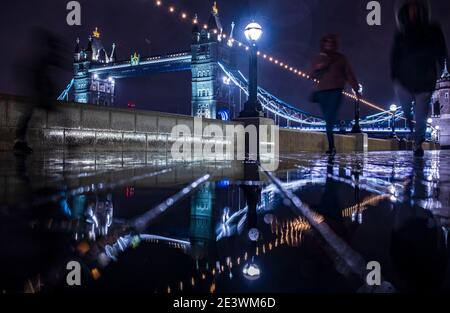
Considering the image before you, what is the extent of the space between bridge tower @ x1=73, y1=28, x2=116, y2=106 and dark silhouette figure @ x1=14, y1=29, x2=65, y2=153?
9470cm

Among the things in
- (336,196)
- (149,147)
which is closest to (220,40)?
(149,147)

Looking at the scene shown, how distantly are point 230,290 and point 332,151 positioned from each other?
788 cm

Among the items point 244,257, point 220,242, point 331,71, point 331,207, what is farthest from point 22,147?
point 244,257

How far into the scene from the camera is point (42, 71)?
5.43m

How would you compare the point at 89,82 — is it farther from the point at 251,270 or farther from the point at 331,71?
the point at 251,270

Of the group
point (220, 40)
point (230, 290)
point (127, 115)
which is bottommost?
point (230, 290)

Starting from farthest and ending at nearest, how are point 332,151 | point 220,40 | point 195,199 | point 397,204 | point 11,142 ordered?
point 220,40, point 332,151, point 11,142, point 195,199, point 397,204

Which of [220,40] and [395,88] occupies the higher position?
[220,40]

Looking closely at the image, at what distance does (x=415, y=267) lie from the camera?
823 millimetres

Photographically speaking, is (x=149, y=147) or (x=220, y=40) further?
(x=220, y=40)

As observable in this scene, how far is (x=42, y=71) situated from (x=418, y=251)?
5.75 meters

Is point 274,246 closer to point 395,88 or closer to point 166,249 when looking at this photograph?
point 166,249

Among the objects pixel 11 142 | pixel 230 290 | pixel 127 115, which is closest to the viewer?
pixel 230 290

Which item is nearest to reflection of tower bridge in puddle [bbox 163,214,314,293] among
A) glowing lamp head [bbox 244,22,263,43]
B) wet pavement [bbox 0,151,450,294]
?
wet pavement [bbox 0,151,450,294]
